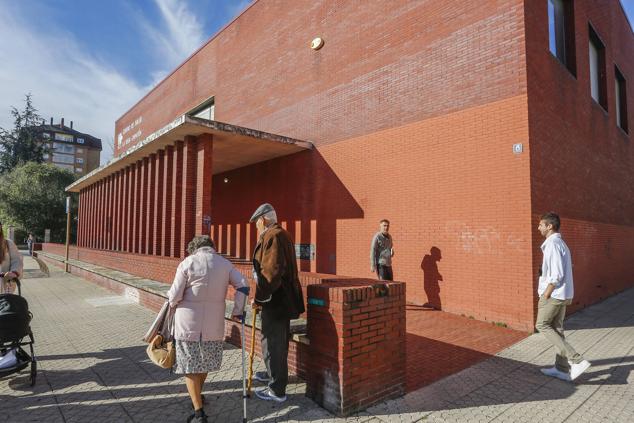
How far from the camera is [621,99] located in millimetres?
12922

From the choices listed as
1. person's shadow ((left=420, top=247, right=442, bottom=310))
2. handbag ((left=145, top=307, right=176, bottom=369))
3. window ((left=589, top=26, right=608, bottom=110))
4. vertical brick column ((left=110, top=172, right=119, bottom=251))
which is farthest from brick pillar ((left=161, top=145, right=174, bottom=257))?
window ((left=589, top=26, right=608, bottom=110))

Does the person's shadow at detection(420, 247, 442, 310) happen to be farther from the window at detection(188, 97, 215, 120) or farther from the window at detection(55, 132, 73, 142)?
the window at detection(55, 132, 73, 142)

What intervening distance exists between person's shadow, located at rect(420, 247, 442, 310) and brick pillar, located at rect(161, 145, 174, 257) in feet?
22.2

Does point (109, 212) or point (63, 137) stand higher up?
point (63, 137)

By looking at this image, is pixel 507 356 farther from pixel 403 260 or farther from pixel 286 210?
pixel 286 210

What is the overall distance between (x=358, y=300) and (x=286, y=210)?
8369 millimetres

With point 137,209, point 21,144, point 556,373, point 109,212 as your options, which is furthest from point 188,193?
point 21,144

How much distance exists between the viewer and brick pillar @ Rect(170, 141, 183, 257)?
32.1ft

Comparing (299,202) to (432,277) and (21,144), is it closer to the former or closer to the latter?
(432,277)

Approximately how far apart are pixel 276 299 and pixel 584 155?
8.97 meters

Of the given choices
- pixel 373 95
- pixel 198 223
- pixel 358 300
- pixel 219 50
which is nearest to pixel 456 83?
pixel 373 95

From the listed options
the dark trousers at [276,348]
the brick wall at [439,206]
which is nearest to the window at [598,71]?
the brick wall at [439,206]

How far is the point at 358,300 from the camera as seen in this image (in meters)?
3.46

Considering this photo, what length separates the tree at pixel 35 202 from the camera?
2903 cm
